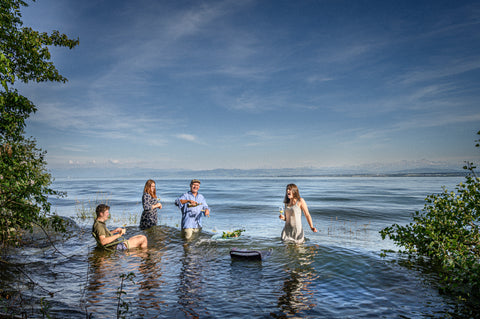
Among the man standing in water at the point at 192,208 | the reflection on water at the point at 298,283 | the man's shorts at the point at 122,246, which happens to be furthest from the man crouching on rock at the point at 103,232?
the reflection on water at the point at 298,283

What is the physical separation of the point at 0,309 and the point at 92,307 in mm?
1592

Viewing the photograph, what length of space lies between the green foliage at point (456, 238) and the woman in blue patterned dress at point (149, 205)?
31.4 feet

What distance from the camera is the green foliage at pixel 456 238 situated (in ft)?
20.7

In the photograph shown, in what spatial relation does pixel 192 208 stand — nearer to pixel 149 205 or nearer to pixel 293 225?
pixel 149 205

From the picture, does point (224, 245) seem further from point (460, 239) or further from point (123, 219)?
point (123, 219)

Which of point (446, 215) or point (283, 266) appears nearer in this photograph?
point (446, 215)

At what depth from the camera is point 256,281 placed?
7.59 m

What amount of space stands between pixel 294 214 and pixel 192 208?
462 cm

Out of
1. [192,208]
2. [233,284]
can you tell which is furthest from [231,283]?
[192,208]

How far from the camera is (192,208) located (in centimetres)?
1211

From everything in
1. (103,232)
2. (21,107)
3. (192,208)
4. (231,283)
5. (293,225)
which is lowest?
(231,283)

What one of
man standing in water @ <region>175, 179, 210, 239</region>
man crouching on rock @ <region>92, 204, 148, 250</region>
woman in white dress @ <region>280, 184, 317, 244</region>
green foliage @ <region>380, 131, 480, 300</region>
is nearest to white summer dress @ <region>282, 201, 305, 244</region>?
woman in white dress @ <region>280, 184, 317, 244</region>

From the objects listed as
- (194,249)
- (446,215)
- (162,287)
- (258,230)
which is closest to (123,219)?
(258,230)

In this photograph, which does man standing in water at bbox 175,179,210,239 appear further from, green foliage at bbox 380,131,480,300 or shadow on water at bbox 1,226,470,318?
green foliage at bbox 380,131,480,300
